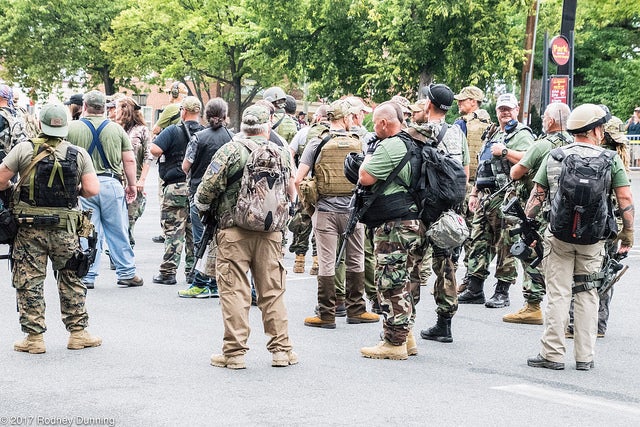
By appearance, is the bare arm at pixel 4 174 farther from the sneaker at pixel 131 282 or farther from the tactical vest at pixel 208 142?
the sneaker at pixel 131 282

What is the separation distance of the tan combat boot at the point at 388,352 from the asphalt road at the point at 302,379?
81 mm

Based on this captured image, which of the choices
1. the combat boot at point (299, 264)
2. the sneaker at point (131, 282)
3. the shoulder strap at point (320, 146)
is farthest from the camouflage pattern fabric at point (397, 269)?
the combat boot at point (299, 264)

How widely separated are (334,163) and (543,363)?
8.28ft

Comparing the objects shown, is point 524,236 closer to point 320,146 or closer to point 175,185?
point 320,146

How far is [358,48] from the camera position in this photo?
35.9 m

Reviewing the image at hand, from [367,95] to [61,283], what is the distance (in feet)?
97.2

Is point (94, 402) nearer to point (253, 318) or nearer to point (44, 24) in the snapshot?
point (253, 318)

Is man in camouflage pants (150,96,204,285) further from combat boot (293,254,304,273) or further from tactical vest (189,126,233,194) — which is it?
combat boot (293,254,304,273)

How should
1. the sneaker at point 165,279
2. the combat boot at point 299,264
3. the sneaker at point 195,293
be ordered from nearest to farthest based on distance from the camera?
the sneaker at point 195,293
the sneaker at point 165,279
the combat boot at point 299,264

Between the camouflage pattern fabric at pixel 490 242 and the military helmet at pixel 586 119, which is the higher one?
the military helmet at pixel 586 119

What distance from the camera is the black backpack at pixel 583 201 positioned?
7.34 meters

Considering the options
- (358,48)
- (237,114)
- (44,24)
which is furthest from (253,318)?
(44,24)

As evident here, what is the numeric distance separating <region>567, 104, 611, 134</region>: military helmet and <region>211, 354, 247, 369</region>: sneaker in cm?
280

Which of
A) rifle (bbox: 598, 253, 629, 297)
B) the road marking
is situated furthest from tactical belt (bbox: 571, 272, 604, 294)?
the road marking
